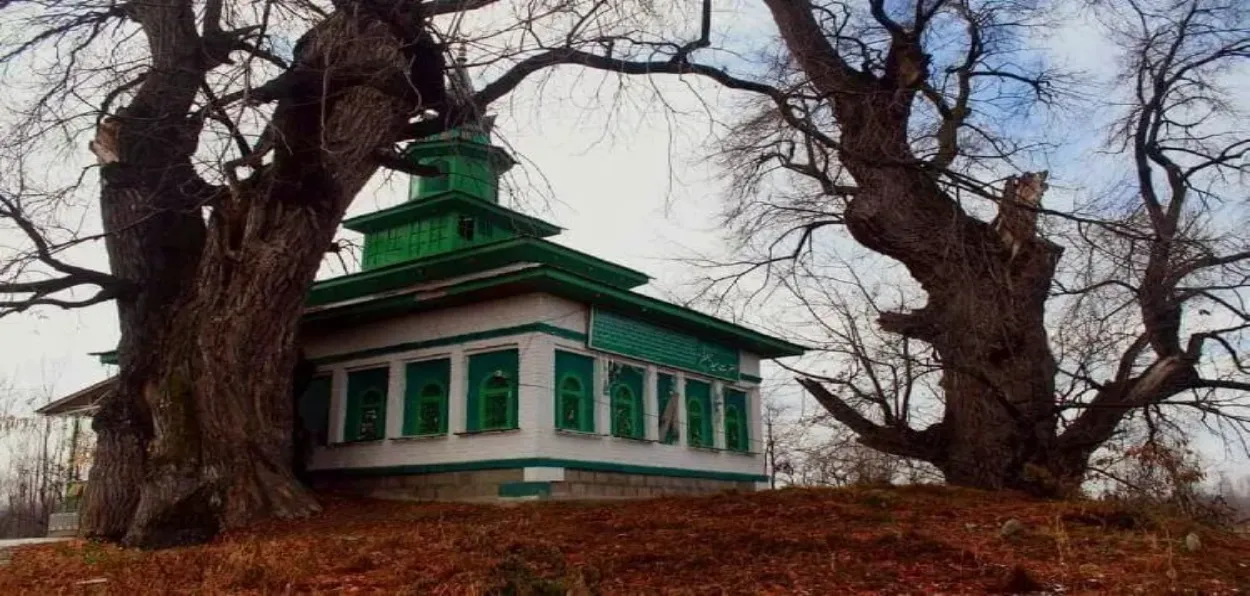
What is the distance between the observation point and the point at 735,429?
65.9 ft

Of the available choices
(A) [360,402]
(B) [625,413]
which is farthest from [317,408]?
(B) [625,413]

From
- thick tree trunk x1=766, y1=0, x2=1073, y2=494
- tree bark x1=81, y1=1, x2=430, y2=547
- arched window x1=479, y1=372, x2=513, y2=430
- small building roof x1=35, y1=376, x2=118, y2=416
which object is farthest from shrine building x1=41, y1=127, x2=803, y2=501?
small building roof x1=35, y1=376, x2=118, y2=416

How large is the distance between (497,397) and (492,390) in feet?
0.51

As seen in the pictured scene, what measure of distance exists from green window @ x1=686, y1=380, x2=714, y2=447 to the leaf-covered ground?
8.88 metres

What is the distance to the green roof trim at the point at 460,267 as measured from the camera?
54.0 feet

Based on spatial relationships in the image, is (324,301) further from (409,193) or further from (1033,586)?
(1033,586)

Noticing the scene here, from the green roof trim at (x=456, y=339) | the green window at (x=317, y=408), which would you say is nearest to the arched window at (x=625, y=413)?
the green roof trim at (x=456, y=339)

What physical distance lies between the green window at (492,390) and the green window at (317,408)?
3702 mm

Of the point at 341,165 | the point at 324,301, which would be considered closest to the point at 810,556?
the point at 341,165

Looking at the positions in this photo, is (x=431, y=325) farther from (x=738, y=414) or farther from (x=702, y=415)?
(x=738, y=414)

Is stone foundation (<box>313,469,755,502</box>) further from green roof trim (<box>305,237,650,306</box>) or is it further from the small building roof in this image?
the small building roof

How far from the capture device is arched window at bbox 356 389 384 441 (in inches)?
675

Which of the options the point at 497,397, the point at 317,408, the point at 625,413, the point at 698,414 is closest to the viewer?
the point at 497,397

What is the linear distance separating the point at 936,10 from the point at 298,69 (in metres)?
7.09
